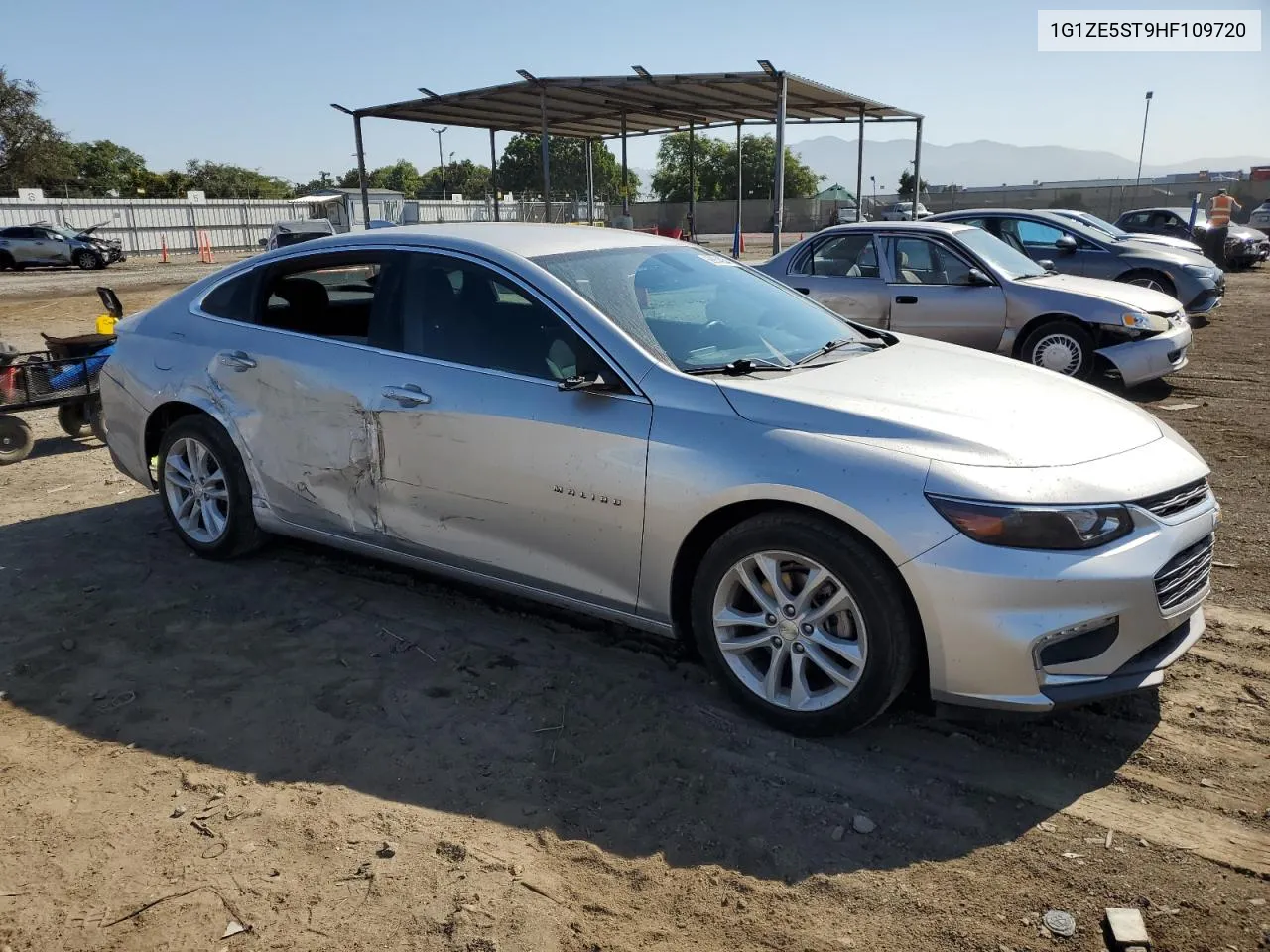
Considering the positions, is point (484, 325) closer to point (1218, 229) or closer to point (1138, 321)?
point (1138, 321)

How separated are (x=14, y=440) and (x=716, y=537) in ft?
20.9

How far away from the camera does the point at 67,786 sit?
3090 mm

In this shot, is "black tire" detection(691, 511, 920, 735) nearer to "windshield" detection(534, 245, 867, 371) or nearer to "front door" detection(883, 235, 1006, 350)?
"windshield" detection(534, 245, 867, 371)

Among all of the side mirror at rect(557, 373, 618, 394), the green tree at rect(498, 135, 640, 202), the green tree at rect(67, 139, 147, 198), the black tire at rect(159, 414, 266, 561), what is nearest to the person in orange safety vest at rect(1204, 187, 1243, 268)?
the side mirror at rect(557, 373, 618, 394)

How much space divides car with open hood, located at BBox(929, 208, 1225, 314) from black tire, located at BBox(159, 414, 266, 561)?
10066mm

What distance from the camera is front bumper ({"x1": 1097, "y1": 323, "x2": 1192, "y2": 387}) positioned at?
860cm

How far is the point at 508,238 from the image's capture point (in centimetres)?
423

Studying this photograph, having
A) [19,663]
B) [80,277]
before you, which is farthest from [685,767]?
[80,277]

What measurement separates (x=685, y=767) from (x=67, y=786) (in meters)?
2.04

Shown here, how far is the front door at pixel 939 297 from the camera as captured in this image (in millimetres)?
9031

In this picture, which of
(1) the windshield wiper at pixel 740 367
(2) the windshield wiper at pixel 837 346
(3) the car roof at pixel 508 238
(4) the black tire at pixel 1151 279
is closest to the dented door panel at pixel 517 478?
(1) the windshield wiper at pixel 740 367

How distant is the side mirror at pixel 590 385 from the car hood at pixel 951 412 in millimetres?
417

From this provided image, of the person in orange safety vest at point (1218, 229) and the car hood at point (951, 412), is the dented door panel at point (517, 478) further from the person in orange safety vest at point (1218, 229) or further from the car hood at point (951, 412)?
the person in orange safety vest at point (1218, 229)

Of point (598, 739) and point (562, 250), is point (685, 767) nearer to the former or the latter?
point (598, 739)
